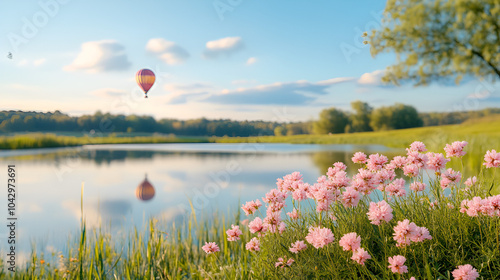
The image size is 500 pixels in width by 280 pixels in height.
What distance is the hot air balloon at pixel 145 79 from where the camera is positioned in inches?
986

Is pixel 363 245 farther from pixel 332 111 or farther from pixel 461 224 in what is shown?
pixel 332 111

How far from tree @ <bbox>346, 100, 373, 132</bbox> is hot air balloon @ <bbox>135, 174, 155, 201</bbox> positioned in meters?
40.7

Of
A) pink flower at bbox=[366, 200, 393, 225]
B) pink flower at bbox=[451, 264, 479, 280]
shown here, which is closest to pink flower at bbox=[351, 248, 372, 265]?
pink flower at bbox=[366, 200, 393, 225]

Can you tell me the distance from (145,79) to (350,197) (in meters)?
24.1

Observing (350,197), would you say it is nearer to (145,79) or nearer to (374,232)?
(374,232)

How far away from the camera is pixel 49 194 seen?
16.6 meters

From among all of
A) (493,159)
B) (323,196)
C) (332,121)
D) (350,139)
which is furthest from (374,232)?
(332,121)

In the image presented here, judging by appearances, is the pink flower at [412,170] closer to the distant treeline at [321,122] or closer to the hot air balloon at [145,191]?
the hot air balloon at [145,191]

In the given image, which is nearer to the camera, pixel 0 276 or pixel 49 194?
pixel 0 276

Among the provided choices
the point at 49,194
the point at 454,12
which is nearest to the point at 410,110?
the point at 454,12

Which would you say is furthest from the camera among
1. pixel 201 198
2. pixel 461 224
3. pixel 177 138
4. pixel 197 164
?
pixel 177 138

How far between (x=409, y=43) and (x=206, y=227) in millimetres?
27834

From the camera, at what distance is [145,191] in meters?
15.7

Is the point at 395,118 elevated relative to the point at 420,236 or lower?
elevated
